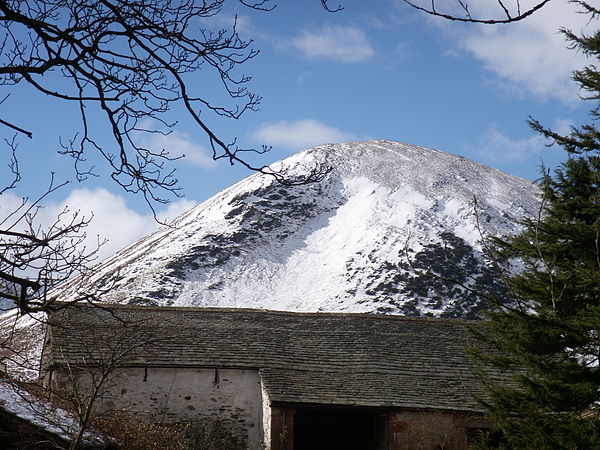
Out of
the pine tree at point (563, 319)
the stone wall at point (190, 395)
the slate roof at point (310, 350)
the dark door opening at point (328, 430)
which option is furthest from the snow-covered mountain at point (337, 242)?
the pine tree at point (563, 319)

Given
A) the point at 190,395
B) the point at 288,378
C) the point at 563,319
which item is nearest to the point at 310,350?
the point at 288,378

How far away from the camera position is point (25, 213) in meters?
6.25

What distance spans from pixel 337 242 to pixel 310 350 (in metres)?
59.9

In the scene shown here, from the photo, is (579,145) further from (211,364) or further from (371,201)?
(371,201)

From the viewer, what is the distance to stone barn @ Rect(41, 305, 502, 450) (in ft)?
57.8

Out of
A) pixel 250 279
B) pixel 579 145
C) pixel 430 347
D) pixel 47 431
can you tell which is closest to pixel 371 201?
pixel 250 279

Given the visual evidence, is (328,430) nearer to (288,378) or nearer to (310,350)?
(310,350)

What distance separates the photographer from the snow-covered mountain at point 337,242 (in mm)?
67750

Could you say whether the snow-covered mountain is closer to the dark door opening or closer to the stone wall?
the dark door opening

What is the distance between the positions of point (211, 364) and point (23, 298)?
14410 mm

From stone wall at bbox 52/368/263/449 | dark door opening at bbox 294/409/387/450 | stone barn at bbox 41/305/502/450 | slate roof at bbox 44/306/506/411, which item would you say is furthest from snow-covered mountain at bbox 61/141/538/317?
stone wall at bbox 52/368/263/449

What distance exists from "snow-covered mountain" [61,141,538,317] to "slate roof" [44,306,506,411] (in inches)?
1499

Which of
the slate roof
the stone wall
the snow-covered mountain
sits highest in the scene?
the snow-covered mountain

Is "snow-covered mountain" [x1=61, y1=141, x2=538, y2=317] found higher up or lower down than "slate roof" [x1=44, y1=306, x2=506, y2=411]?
higher up
